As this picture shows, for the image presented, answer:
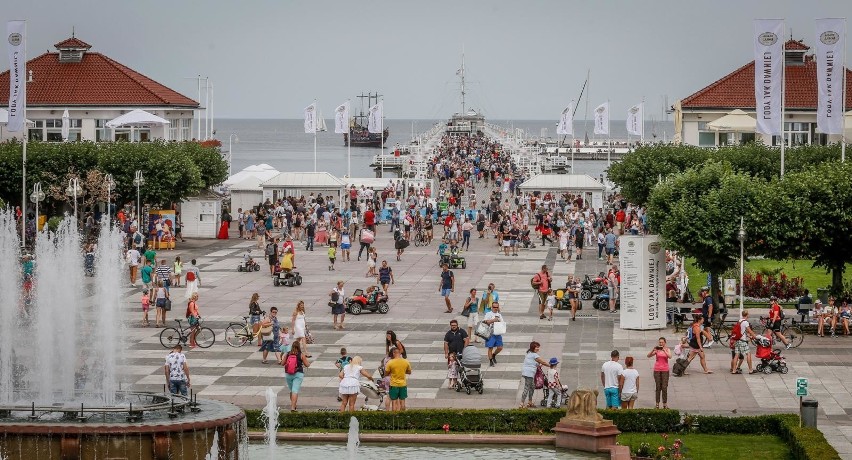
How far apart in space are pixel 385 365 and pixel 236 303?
15161mm

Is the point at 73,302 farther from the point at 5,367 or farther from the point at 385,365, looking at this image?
the point at 385,365

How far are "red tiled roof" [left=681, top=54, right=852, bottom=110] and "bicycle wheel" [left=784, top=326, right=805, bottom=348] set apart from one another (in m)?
41.2

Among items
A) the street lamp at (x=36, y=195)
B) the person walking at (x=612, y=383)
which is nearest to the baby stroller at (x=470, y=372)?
the person walking at (x=612, y=383)

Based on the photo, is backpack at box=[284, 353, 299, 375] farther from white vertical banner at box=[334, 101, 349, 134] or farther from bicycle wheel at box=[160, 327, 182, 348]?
white vertical banner at box=[334, 101, 349, 134]

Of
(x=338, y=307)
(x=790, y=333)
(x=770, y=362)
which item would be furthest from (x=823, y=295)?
(x=338, y=307)

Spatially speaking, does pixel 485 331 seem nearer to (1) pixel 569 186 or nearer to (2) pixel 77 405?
(2) pixel 77 405

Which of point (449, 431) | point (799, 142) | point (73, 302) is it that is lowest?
point (449, 431)

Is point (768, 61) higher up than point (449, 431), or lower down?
higher up

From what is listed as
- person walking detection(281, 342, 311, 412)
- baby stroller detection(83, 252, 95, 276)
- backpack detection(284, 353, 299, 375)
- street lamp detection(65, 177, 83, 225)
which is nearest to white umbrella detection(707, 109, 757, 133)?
street lamp detection(65, 177, 83, 225)

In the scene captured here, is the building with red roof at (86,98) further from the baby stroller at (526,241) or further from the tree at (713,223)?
the tree at (713,223)

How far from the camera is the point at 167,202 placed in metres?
62.9

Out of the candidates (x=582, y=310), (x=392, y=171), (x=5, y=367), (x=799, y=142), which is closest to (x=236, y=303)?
(x=582, y=310)

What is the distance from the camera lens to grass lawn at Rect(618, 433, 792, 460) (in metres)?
25.4

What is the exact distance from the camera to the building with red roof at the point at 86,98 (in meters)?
76.8
